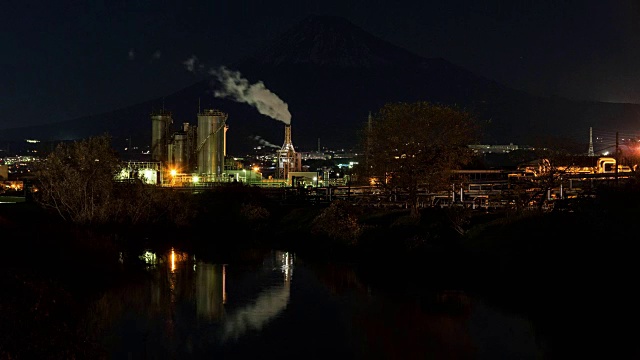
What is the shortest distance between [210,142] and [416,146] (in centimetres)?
3556

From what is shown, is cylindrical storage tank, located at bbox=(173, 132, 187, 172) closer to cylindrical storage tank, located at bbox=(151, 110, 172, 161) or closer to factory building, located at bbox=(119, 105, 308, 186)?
factory building, located at bbox=(119, 105, 308, 186)

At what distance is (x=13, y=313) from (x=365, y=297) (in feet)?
45.9

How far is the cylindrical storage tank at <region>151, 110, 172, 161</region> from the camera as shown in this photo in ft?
265

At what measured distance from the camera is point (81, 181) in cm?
4309

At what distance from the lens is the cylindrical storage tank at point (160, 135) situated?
80750 millimetres

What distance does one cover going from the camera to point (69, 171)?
42.8m

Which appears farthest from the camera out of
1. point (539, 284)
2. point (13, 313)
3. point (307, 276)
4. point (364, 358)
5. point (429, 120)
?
point (429, 120)

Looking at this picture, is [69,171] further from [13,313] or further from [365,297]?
[13,313]

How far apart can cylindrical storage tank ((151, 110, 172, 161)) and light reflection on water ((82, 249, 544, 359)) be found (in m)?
49.1

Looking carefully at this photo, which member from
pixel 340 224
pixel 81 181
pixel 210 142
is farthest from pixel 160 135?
pixel 340 224

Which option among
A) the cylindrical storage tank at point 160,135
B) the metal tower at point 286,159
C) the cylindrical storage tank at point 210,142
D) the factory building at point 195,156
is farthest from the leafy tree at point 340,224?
the metal tower at point 286,159

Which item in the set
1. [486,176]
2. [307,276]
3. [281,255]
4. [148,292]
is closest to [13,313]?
[148,292]

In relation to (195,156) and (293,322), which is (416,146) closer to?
(293,322)

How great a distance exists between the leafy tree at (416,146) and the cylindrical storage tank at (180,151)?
33.8 metres
